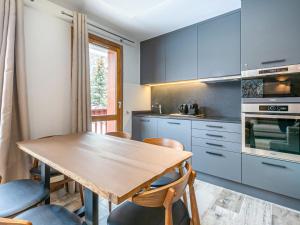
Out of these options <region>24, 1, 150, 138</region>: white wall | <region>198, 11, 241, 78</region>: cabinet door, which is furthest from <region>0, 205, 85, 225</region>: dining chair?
<region>198, 11, 241, 78</region>: cabinet door

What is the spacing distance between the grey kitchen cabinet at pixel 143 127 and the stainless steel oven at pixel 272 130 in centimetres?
140

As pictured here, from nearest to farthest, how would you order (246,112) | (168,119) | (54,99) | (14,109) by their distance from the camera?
(14,109) < (246,112) < (54,99) < (168,119)

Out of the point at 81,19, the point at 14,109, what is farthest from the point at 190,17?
the point at 14,109

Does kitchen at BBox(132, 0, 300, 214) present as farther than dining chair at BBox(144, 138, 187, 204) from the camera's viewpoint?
Yes

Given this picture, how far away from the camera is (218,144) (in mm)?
2207

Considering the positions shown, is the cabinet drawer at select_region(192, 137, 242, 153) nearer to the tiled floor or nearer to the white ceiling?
the tiled floor

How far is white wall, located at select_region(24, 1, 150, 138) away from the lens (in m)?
1.93

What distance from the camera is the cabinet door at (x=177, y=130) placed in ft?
8.14

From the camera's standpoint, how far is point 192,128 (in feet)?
7.97

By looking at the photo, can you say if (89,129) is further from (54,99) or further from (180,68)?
(180,68)

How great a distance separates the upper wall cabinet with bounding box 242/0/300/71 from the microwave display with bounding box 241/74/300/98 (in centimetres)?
14

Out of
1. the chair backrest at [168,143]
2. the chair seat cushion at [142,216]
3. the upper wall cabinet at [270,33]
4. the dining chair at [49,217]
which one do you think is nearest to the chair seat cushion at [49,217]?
the dining chair at [49,217]

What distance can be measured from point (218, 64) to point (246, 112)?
0.83m

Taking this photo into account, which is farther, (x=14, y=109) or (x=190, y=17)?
(x=190, y=17)
